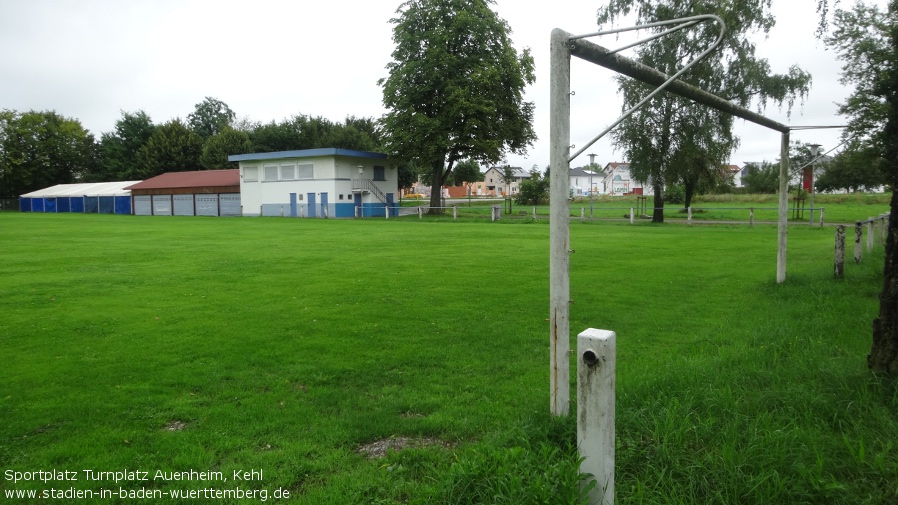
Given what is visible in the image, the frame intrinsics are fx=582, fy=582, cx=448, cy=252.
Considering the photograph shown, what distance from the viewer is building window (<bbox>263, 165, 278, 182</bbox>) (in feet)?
151

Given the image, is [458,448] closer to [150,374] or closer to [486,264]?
[150,374]

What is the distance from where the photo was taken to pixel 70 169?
73000 mm

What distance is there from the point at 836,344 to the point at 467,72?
37.5 m

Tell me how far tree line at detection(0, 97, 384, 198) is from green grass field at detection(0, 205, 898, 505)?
53.6 metres

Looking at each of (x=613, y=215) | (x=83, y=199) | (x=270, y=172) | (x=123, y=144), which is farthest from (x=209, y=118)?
(x=613, y=215)

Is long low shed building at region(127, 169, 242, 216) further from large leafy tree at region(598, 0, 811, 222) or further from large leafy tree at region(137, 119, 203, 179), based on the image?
large leafy tree at region(598, 0, 811, 222)

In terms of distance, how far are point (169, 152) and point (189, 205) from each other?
20163 millimetres

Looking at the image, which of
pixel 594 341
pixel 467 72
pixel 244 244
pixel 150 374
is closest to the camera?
pixel 594 341

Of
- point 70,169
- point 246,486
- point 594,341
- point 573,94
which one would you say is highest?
point 70,169

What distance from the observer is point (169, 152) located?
220 feet

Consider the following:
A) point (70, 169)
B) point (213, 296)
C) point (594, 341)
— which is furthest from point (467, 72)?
point (70, 169)

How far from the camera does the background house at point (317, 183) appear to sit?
42875mm

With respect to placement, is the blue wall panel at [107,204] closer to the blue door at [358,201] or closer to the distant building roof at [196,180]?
the distant building roof at [196,180]

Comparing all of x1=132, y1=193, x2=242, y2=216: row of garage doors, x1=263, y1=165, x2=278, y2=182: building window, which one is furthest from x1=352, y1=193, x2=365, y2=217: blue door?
x1=132, y1=193, x2=242, y2=216: row of garage doors
